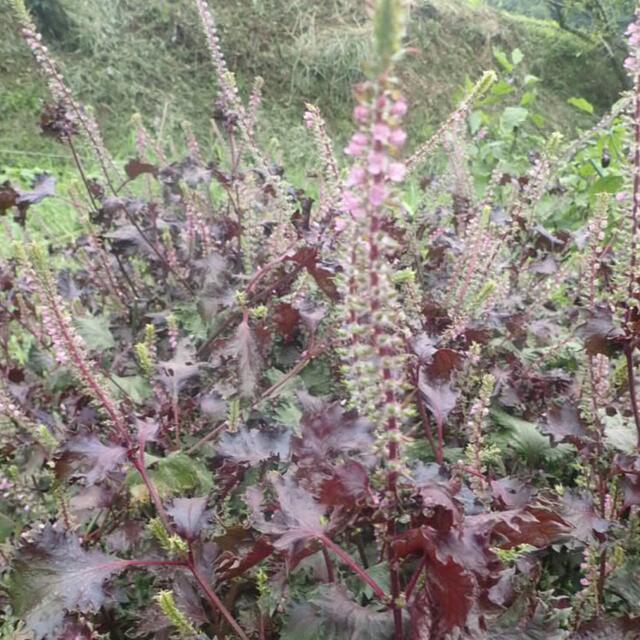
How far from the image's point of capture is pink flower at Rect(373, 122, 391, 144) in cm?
73

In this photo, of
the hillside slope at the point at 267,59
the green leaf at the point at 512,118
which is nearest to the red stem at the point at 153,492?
the green leaf at the point at 512,118

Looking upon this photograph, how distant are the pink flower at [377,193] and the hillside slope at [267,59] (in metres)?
6.02

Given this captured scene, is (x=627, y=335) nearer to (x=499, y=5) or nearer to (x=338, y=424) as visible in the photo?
(x=338, y=424)

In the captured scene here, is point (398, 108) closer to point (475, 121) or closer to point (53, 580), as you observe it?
point (53, 580)

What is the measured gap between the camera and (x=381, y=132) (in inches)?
28.7

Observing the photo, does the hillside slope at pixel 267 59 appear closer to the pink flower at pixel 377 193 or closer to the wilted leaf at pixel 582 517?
the wilted leaf at pixel 582 517

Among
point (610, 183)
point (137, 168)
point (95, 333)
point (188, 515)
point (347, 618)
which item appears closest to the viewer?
point (347, 618)

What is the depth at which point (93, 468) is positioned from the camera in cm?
122

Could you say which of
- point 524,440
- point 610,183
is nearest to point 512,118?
point 610,183

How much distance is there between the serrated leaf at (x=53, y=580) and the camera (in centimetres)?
109

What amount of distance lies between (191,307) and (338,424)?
105 cm

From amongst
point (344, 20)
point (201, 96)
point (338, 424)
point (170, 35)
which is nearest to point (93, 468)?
point (338, 424)

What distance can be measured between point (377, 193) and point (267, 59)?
7.95m

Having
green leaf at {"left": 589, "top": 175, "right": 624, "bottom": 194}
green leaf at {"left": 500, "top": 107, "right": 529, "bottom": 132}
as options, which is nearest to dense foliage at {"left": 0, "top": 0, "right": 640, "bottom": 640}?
green leaf at {"left": 589, "top": 175, "right": 624, "bottom": 194}
